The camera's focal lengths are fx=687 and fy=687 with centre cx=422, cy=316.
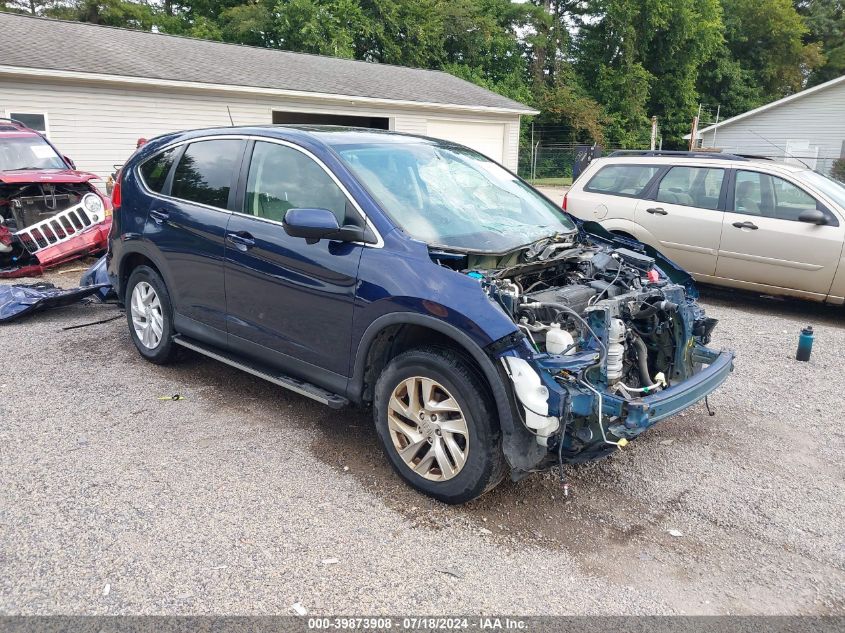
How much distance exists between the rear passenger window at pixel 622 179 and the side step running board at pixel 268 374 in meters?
5.61

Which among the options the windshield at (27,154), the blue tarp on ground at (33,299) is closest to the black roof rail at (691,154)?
the blue tarp on ground at (33,299)

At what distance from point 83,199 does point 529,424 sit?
8.35 meters

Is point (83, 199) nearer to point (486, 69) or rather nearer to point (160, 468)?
point (160, 468)

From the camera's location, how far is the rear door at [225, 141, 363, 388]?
392 centimetres

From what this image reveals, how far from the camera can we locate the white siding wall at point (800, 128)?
1136 inches

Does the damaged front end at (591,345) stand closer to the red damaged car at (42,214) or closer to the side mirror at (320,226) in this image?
the side mirror at (320,226)

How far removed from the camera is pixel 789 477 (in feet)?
13.1

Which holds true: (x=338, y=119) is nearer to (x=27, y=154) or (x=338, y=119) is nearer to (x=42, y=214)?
(x=27, y=154)

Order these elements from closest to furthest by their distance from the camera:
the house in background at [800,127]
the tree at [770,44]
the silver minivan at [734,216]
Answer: the silver minivan at [734,216] → the house in background at [800,127] → the tree at [770,44]

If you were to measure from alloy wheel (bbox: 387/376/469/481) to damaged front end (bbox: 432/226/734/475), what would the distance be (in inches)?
13.0

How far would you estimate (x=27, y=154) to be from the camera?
9.95 meters

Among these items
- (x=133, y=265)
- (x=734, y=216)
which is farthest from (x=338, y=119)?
(x=133, y=265)

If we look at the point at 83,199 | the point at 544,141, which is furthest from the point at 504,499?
the point at 544,141

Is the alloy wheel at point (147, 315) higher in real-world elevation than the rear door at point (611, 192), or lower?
lower
